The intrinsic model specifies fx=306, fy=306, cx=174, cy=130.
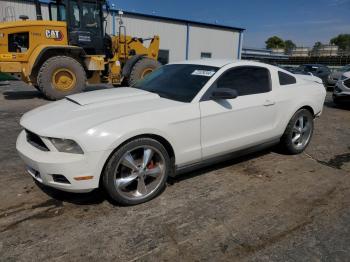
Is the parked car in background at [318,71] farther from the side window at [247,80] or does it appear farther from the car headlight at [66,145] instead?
the car headlight at [66,145]

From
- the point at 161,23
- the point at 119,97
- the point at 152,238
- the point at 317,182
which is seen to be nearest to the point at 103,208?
the point at 152,238

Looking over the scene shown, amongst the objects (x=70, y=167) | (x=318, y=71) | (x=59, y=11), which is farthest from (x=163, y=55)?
(x=70, y=167)

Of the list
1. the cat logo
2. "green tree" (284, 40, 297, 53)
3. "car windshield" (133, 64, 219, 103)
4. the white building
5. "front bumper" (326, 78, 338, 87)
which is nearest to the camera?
"car windshield" (133, 64, 219, 103)

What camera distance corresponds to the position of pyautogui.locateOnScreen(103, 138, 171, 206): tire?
2998 mm

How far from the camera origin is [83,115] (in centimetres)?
313

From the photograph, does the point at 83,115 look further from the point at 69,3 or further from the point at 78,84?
the point at 69,3

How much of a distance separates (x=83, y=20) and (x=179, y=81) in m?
7.02

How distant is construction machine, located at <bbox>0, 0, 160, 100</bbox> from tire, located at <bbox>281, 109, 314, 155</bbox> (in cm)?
677

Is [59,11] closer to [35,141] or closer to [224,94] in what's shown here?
[35,141]

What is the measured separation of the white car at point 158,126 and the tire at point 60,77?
569cm

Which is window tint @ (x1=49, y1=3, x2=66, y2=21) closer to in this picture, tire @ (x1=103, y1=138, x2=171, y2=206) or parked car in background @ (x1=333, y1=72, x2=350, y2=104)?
tire @ (x1=103, y1=138, x2=171, y2=206)

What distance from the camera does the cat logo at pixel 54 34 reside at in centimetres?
929

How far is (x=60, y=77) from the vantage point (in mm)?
9352

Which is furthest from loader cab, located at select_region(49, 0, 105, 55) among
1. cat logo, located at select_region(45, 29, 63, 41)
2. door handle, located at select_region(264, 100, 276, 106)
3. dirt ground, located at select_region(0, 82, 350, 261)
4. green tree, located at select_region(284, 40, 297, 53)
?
green tree, located at select_region(284, 40, 297, 53)
